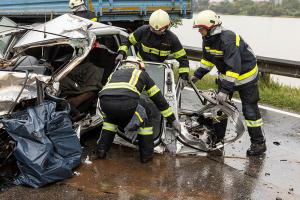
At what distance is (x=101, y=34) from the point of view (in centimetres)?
520

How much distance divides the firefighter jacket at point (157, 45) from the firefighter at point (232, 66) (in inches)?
22.4

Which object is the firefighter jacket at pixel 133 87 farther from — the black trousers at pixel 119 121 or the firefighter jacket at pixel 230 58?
the firefighter jacket at pixel 230 58

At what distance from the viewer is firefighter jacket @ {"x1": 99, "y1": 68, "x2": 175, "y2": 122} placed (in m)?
4.42

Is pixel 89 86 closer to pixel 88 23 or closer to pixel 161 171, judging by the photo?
pixel 88 23

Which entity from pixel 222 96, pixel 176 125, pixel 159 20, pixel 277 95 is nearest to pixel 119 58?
pixel 159 20

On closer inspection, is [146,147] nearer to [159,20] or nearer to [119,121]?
[119,121]

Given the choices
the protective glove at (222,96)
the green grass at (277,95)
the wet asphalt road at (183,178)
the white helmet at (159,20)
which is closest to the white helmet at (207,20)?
the white helmet at (159,20)

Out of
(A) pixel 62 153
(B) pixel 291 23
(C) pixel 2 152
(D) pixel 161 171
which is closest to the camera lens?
(C) pixel 2 152

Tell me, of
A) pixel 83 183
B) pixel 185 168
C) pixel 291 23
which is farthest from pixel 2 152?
pixel 291 23

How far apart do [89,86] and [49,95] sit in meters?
1.01

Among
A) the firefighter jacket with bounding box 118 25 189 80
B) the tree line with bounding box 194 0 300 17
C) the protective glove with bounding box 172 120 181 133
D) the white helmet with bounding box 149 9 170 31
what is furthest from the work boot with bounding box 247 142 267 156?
the tree line with bounding box 194 0 300 17

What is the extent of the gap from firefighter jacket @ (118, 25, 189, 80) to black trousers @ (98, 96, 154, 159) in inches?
55.5

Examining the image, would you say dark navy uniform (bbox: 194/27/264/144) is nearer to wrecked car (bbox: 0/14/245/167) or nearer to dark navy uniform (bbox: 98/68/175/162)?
wrecked car (bbox: 0/14/245/167)

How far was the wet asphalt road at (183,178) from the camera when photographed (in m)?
3.94
